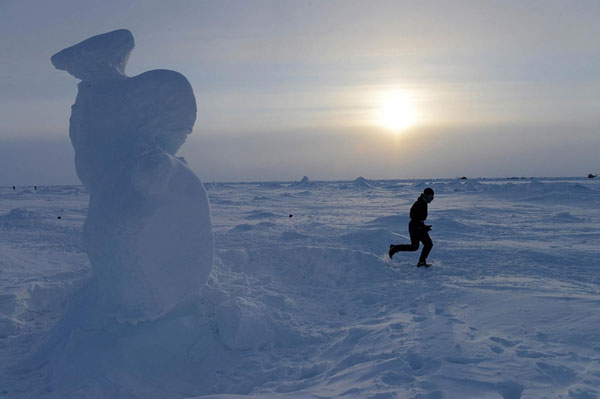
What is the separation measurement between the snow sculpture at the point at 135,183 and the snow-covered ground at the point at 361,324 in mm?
587

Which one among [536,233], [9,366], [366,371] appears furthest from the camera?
[536,233]

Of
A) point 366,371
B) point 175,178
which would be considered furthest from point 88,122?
point 366,371

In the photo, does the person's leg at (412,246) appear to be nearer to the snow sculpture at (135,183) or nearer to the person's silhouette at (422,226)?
the person's silhouette at (422,226)

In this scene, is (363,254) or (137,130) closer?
(137,130)

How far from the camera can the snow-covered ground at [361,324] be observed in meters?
3.43

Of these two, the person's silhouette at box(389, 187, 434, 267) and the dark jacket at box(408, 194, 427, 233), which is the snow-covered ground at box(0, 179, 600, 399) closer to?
the person's silhouette at box(389, 187, 434, 267)

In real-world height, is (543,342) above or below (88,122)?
below

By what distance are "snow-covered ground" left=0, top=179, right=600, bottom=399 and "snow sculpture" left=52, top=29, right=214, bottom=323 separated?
587 millimetres

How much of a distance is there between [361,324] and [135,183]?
135 inches

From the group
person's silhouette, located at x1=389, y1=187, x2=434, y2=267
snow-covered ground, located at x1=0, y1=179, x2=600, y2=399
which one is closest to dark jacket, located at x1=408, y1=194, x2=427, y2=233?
person's silhouette, located at x1=389, y1=187, x2=434, y2=267

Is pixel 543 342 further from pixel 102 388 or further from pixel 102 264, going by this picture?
pixel 102 264

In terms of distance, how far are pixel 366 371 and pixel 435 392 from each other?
0.74m

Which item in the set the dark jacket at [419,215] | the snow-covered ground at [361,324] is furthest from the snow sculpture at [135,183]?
the dark jacket at [419,215]

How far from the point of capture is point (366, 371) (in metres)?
3.71
